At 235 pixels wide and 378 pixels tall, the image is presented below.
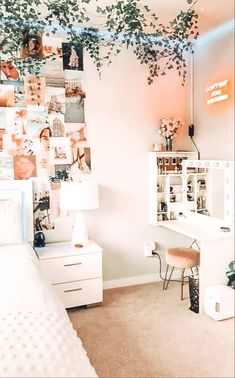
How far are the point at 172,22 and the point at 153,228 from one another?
1188mm

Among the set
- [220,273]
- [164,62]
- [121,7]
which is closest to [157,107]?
[164,62]

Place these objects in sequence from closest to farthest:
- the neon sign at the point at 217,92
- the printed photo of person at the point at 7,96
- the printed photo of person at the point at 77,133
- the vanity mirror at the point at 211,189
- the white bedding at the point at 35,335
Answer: the white bedding at the point at 35,335, the neon sign at the point at 217,92, the vanity mirror at the point at 211,189, the printed photo of person at the point at 7,96, the printed photo of person at the point at 77,133

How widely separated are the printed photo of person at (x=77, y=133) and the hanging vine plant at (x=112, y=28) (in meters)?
0.63

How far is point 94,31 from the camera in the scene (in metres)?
1.59

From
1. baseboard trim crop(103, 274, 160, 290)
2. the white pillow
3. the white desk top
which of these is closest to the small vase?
the white desk top

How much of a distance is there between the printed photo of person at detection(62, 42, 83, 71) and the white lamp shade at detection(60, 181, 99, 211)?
2.56 feet

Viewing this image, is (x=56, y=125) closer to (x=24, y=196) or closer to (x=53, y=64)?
(x=53, y=64)

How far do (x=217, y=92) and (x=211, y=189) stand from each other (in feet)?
1.80

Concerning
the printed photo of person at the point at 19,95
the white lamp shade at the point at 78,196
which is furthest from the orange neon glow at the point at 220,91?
the printed photo of person at the point at 19,95

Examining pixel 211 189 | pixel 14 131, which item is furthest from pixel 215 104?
pixel 14 131

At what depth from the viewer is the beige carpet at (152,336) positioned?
1.30 meters

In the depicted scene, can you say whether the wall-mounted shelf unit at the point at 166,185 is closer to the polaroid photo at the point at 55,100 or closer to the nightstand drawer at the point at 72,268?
the nightstand drawer at the point at 72,268

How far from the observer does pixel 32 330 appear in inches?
36.0

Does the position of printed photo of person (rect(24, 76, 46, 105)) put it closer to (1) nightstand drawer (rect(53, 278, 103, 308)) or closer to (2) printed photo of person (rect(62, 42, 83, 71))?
→ (2) printed photo of person (rect(62, 42, 83, 71))
